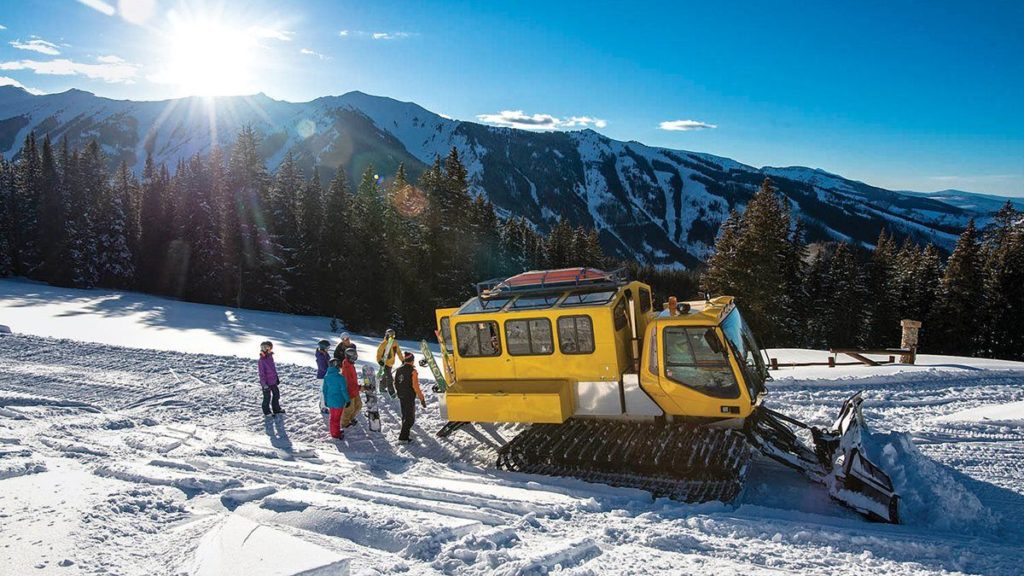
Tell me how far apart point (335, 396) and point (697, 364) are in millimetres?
6073

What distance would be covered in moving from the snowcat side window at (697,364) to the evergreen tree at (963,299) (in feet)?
113

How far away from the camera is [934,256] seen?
128ft

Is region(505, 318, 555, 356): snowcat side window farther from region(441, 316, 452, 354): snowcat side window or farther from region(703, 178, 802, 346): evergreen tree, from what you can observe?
region(703, 178, 802, 346): evergreen tree

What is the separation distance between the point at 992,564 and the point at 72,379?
16452 millimetres

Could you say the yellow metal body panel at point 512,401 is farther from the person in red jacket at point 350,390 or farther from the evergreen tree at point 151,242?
the evergreen tree at point 151,242

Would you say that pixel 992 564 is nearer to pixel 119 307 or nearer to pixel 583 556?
pixel 583 556

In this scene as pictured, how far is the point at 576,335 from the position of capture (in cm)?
854

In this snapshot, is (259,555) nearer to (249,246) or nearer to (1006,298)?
(249,246)

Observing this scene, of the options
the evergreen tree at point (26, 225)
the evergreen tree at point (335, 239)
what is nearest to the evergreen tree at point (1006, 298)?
the evergreen tree at point (335, 239)

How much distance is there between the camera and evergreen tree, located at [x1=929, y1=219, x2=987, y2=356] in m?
33.1

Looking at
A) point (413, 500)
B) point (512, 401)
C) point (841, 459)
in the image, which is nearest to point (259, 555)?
point (413, 500)

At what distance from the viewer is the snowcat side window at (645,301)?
9.53m

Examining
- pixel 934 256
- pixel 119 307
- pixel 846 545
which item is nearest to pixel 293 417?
pixel 846 545

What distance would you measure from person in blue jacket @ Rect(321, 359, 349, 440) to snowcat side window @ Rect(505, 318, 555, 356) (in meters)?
3.12
